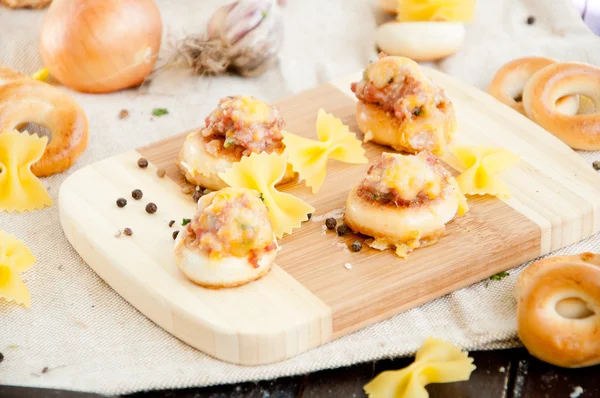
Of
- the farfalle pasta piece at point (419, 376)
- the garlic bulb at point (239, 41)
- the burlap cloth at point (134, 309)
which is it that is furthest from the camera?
the garlic bulb at point (239, 41)

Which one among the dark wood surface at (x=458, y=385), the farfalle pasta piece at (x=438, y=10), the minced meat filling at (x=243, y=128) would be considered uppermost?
the minced meat filling at (x=243, y=128)

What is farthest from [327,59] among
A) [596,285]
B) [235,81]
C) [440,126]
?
[596,285]

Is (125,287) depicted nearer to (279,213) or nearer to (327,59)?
(279,213)

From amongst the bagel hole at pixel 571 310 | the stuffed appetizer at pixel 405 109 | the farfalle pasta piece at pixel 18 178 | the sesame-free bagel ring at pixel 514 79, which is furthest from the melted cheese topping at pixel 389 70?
the farfalle pasta piece at pixel 18 178

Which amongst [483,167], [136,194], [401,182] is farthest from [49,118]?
[483,167]

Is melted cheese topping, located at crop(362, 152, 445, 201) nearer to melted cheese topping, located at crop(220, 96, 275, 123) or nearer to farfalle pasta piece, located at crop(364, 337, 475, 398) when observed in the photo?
melted cheese topping, located at crop(220, 96, 275, 123)

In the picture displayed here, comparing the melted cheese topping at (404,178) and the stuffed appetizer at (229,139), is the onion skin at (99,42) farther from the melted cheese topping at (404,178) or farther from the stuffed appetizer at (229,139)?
the melted cheese topping at (404,178)

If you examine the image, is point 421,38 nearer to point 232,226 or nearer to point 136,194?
point 136,194
